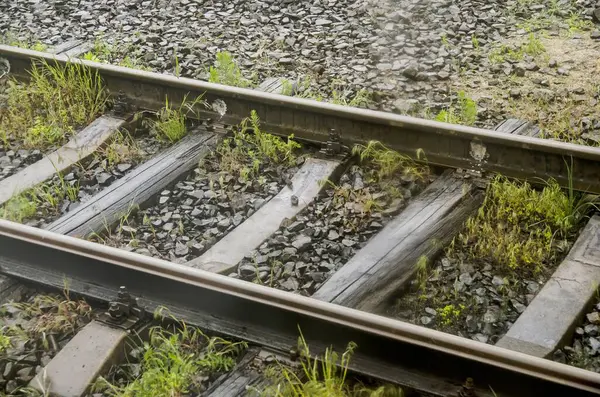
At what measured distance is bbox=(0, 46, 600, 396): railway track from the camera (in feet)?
11.4

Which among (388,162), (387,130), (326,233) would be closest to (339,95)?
(387,130)

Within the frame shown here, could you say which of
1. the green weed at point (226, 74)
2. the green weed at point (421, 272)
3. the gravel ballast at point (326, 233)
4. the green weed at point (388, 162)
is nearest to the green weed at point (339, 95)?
the green weed at point (226, 74)

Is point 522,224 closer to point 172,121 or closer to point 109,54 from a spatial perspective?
point 172,121

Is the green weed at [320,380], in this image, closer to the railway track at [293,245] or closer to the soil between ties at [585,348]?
the railway track at [293,245]

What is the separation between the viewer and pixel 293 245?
14.7ft

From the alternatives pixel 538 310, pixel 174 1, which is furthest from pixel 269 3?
pixel 538 310

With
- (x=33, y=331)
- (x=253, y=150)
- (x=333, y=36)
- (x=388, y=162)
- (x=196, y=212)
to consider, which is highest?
(x=333, y=36)

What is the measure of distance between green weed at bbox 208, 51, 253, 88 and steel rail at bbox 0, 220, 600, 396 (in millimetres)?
2332

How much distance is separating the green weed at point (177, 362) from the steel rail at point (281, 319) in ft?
0.25

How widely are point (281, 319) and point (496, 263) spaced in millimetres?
1322

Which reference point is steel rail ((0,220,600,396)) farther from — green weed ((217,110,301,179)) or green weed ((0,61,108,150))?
green weed ((0,61,108,150))

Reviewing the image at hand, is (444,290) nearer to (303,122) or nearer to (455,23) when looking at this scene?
(303,122)

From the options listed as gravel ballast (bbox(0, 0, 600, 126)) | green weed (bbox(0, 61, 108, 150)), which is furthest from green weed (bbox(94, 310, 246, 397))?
gravel ballast (bbox(0, 0, 600, 126))

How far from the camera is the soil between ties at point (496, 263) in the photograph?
400 cm
